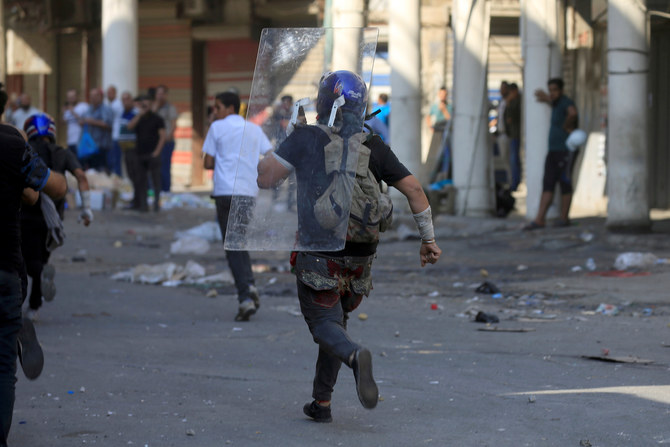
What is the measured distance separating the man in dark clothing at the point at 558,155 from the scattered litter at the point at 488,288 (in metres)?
4.32

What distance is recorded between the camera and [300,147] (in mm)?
5258

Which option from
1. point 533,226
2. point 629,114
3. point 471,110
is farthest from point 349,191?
point 471,110

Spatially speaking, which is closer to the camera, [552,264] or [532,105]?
[552,264]

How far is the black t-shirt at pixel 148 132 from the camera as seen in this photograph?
1850 centimetres

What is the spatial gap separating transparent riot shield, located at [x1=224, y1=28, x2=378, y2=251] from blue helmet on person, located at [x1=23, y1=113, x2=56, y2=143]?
3.19 meters

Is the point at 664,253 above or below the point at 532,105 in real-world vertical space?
below

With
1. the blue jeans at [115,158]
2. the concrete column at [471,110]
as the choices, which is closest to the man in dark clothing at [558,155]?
the concrete column at [471,110]

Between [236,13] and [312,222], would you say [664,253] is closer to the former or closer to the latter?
[312,222]

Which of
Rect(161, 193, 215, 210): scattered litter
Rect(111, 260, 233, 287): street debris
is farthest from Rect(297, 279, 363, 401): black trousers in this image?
Rect(161, 193, 215, 210): scattered litter

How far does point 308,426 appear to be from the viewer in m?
5.48

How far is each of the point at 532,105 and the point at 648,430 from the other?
11.2 metres

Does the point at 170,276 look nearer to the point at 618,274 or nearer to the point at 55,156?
the point at 55,156

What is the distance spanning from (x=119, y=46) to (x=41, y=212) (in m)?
15.8

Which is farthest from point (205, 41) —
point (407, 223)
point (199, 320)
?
point (199, 320)
